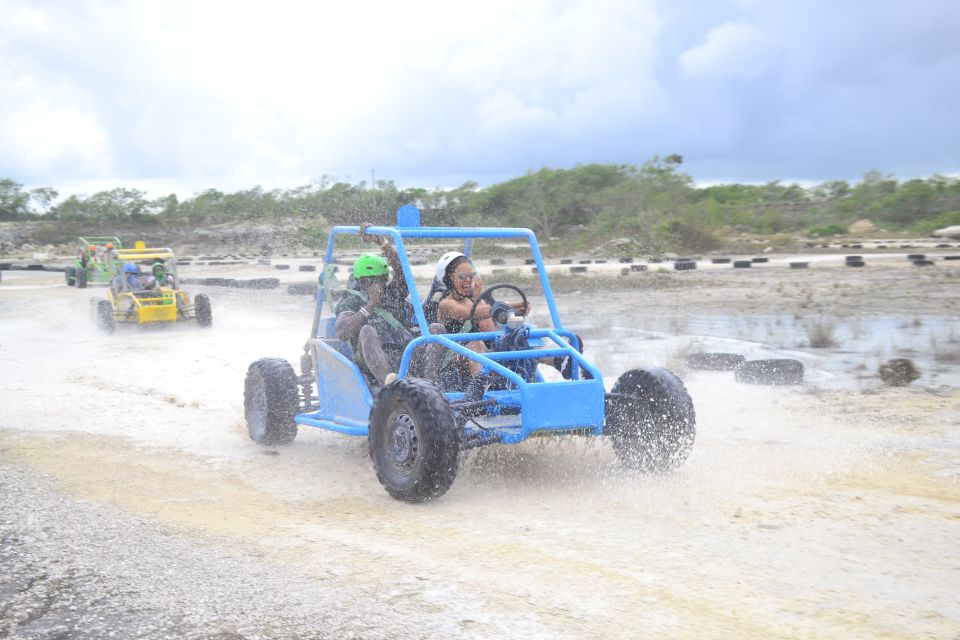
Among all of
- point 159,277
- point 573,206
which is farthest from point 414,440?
point 573,206

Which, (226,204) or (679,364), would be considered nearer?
(679,364)

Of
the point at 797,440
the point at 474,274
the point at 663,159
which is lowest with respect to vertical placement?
the point at 797,440

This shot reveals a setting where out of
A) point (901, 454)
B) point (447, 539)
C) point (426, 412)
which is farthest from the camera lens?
point (901, 454)

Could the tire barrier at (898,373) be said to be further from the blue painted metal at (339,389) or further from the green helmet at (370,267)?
the blue painted metal at (339,389)

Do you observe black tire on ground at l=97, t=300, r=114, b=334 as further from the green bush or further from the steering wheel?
the green bush

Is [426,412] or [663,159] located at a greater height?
[663,159]

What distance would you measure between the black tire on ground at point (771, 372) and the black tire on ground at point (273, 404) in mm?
4717

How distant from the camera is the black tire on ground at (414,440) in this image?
5703 millimetres

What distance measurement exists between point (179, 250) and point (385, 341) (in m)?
46.8

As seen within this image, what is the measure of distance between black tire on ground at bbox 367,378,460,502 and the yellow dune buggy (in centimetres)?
1160

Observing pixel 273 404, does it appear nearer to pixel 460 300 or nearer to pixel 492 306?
pixel 460 300

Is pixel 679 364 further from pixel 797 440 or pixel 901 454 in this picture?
pixel 901 454

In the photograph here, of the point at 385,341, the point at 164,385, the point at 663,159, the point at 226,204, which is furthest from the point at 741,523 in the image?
the point at 226,204

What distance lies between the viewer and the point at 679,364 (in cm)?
1138
